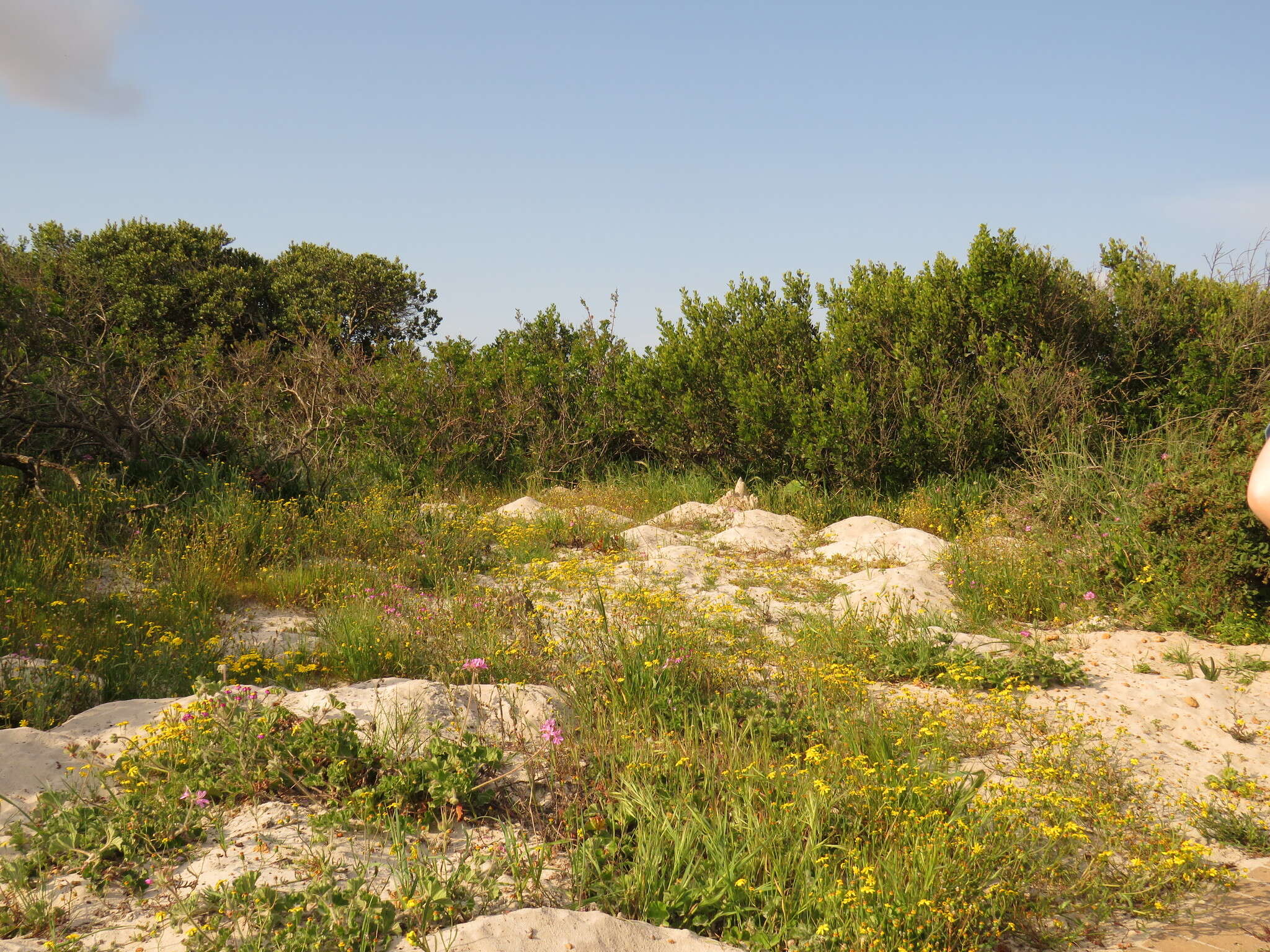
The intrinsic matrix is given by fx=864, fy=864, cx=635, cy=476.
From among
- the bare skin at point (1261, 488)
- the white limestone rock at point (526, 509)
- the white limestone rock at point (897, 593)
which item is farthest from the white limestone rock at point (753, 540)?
the bare skin at point (1261, 488)

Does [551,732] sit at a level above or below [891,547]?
below

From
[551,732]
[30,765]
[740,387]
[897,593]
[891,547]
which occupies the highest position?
[740,387]

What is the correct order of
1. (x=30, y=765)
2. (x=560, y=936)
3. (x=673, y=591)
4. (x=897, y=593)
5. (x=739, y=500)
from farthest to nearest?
(x=739, y=500)
(x=897, y=593)
(x=673, y=591)
(x=30, y=765)
(x=560, y=936)

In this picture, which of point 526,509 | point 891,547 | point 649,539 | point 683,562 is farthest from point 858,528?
point 526,509

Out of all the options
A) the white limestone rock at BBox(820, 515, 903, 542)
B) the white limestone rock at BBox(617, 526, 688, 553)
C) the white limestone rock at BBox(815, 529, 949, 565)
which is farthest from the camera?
the white limestone rock at BBox(820, 515, 903, 542)

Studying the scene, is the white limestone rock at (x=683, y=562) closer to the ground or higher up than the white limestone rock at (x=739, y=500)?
closer to the ground

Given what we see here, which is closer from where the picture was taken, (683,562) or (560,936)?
(560,936)

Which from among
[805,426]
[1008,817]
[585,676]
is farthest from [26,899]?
[805,426]

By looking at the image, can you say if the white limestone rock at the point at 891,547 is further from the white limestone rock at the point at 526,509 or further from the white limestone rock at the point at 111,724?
the white limestone rock at the point at 111,724

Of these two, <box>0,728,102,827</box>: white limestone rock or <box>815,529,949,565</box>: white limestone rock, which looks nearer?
<box>0,728,102,827</box>: white limestone rock

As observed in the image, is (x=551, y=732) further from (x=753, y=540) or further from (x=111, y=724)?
(x=753, y=540)

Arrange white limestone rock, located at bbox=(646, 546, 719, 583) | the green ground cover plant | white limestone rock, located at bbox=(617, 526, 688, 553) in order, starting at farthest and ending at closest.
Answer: white limestone rock, located at bbox=(617, 526, 688, 553) < white limestone rock, located at bbox=(646, 546, 719, 583) < the green ground cover plant

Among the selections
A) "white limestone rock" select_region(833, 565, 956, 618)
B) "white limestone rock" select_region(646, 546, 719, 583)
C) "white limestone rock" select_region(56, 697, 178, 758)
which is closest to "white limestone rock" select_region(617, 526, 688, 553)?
"white limestone rock" select_region(646, 546, 719, 583)

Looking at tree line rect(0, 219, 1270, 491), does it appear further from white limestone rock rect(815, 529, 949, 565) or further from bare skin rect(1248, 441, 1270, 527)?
bare skin rect(1248, 441, 1270, 527)
